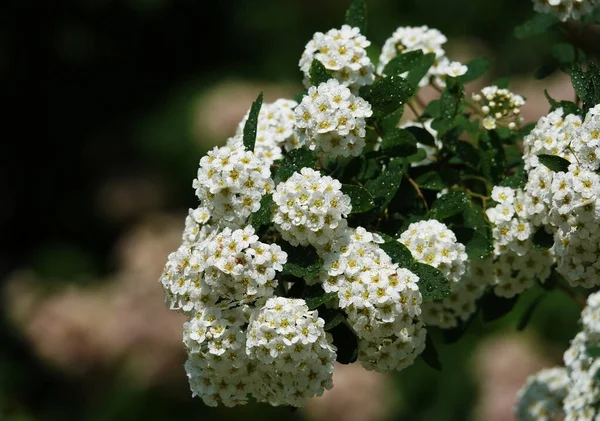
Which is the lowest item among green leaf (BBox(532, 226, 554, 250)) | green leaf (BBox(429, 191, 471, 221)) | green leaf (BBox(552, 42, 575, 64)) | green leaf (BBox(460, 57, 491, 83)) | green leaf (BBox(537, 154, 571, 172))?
green leaf (BBox(532, 226, 554, 250))

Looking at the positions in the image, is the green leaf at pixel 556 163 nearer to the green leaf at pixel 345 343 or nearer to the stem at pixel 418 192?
the stem at pixel 418 192

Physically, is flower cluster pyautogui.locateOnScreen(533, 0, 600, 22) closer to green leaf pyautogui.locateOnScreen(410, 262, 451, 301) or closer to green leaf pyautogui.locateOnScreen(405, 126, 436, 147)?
green leaf pyautogui.locateOnScreen(405, 126, 436, 147)

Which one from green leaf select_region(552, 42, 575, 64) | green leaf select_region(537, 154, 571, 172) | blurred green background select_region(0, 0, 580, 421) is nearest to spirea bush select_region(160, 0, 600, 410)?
green leaf select_region(537, 154, 571, 172)

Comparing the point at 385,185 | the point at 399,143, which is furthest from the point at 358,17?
the point at 385,185

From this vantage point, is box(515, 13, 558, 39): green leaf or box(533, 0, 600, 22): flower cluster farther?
box(515, 13, 558, 39): green leaf

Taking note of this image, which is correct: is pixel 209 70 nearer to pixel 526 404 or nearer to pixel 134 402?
pixel 134 402

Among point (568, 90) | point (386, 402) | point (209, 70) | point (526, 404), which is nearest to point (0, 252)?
point (209, 70)

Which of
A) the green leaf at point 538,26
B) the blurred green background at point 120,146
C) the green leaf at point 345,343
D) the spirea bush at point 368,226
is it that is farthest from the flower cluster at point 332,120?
the blurred green background at point 120,146
